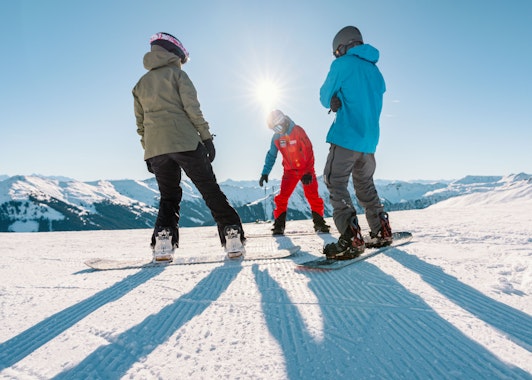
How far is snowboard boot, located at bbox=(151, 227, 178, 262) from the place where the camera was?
3.04 m

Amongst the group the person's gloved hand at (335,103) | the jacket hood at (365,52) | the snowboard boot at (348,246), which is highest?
the jacket hood at (365,52)

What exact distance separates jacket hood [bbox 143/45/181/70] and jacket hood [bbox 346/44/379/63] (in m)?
1.79

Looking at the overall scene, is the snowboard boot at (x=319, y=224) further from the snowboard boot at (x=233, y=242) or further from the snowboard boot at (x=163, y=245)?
the snowboard boot at (x=163, y=245)

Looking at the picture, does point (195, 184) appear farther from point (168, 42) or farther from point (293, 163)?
point (293, 163)

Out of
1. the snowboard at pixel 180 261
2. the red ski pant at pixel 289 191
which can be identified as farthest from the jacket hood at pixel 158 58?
the red ski pant at pixel 289 191

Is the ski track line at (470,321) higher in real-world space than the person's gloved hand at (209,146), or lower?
lower

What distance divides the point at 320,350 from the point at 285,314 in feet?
1.27

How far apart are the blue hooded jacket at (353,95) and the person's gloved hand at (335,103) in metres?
0.03

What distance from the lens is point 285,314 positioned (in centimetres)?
153

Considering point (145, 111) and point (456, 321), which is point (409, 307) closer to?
point (456, 321)

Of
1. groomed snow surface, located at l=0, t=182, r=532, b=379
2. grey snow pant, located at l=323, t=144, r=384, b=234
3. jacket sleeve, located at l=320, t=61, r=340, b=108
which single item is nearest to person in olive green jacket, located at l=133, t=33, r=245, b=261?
groomed snow surface, located at l=0, t=182, r=532, b=379

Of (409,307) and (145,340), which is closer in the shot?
(145,340)

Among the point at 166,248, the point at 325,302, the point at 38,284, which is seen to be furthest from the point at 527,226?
the point at 38,284

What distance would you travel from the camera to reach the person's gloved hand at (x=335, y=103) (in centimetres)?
305
